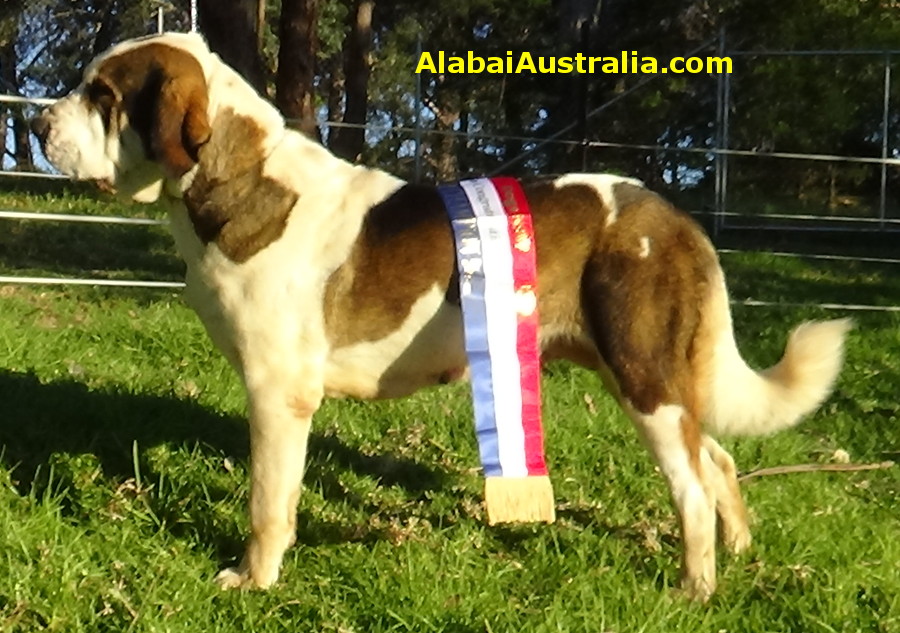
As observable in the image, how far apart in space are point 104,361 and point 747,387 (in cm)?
360

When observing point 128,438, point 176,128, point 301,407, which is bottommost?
point 128,438

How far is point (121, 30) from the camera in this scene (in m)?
29.7

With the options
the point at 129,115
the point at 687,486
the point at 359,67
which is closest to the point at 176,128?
the point at 129,115

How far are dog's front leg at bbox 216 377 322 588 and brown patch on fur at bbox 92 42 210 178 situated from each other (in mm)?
753

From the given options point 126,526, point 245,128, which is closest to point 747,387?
point 245,128

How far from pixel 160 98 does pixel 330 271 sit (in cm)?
73

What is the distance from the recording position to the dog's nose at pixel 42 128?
3.46 meters

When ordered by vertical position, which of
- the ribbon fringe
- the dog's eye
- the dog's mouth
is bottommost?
the ribbon fringe

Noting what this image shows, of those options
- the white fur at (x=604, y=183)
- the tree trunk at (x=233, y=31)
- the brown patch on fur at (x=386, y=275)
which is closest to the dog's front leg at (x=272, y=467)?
the brown patch on fur at (x=386, y=275)

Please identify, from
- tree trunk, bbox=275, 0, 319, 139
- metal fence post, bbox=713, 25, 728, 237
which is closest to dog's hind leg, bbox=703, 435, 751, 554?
metal fence post, bbox=713, 25, 728, 237

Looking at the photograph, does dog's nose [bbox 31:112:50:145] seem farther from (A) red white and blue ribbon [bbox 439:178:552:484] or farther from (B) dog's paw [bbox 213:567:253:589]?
(B) dog's paw [bbox 213:567:253:589]

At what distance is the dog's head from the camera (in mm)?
3334

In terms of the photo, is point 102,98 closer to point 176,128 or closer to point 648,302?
point 176,128

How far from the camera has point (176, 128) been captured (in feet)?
10.9
